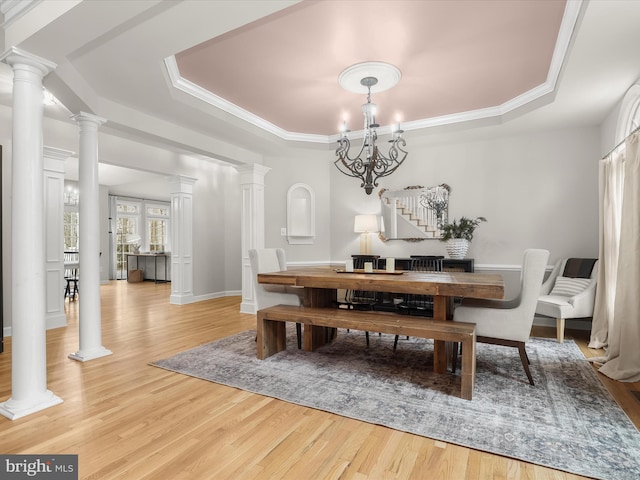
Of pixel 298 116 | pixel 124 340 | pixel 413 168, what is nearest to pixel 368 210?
pixel 413 168

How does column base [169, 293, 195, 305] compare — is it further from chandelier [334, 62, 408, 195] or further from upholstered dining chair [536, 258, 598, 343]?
A: upholstered dining chair [536, 258, 598, 343]

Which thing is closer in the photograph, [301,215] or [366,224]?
[366,224]

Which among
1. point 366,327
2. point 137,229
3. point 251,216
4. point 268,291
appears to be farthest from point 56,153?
point 137,229

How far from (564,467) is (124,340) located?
4005 mm

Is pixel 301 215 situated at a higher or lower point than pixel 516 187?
lower

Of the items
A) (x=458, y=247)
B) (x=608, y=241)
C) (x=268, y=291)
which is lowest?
(x=268, y=291)

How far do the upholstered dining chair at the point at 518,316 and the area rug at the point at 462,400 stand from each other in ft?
1.09

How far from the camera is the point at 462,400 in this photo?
7.75 feet

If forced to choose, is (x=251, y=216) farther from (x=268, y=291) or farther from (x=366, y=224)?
(x=268, y=291)

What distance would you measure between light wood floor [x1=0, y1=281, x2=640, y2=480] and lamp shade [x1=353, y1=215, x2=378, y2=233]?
3234 mm

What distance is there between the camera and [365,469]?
1.68 m

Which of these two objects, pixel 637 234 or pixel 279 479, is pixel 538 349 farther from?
pixel 279 479

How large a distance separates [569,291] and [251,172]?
442cm

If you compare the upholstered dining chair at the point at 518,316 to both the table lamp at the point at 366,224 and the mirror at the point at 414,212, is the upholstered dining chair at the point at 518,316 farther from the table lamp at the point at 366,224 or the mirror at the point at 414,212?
the table lamp at the point at 366,224
